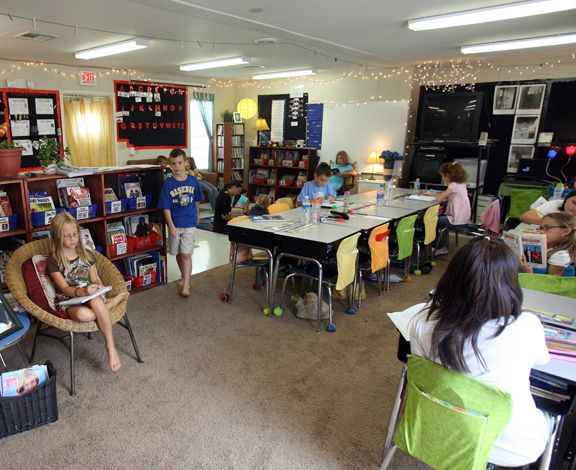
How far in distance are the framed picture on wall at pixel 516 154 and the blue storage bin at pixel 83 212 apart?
6.04 meters

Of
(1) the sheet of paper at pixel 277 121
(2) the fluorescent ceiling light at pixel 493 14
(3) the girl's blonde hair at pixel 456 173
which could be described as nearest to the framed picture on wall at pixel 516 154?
(3) the girl's blonde hair at pixel 456 173

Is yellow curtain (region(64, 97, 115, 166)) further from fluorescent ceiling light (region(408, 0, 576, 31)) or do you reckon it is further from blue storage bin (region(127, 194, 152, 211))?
fluorescent ceiling light (region(408, 0, 576, 31))

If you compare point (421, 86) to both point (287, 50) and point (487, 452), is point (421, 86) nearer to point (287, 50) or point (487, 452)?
point (287, 50)

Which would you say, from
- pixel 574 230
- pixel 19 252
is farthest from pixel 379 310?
pixel 19 252

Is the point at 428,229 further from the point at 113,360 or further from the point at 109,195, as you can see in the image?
the point at 113,360

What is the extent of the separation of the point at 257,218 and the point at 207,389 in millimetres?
1752

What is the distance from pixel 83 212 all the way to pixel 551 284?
3431mm

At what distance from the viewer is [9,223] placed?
310 centimetres

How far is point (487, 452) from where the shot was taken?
→ 1.47 meters

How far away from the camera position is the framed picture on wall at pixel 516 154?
6453 millimetres

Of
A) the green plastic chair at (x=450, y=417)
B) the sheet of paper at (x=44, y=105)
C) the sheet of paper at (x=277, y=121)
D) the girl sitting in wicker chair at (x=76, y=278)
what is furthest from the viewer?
the sheet of paper at (x=277, y=121)

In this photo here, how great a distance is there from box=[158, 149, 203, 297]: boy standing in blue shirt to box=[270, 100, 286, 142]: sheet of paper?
220 inches

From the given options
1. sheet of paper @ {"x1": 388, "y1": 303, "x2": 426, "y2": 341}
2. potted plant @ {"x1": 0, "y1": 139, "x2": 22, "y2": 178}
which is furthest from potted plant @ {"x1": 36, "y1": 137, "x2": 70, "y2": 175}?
sheet of paper @ {"x1": 388, "y1": 303, "x2": 426, "y2": 341}

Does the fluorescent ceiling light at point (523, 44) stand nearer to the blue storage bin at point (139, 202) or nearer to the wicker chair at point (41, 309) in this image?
the blue storage bin at point (139, 202)
